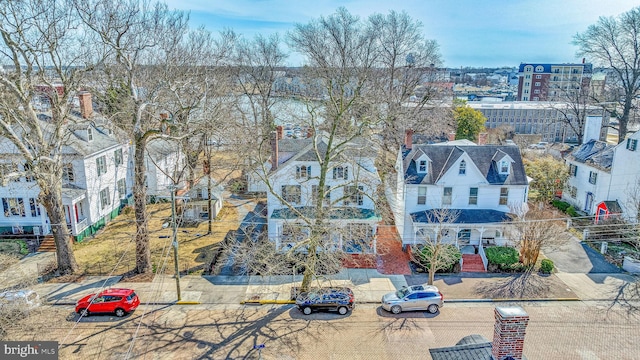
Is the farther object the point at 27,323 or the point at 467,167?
the point at 467,167

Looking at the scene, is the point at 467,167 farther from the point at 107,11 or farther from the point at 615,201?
Result: the point at 107,11

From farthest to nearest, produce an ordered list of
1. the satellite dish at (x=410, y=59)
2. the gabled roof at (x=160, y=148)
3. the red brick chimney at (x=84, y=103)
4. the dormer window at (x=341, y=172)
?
the satellite dish at (x=410, y=59) < the gabled roof at (x=160, y=148) < the red brick chimney at (x=84, y=103) < the dormer window at (x=341, y=172)

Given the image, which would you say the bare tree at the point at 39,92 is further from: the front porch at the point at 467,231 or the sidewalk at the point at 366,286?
the front porch at the point at 467,231

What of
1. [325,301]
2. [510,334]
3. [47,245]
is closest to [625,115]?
[325,301]

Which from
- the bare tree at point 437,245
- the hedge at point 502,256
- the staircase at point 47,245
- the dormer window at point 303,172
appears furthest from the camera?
the dormer window at point 303,172

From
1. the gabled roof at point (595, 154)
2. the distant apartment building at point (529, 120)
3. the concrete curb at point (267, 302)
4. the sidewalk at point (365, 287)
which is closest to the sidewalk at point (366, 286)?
the sidewalk at point (365, 287)

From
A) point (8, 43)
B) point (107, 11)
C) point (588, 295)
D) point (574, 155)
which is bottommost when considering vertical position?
point (588, 295)

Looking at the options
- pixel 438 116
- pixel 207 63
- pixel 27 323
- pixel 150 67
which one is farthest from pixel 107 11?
pixel 438 116
